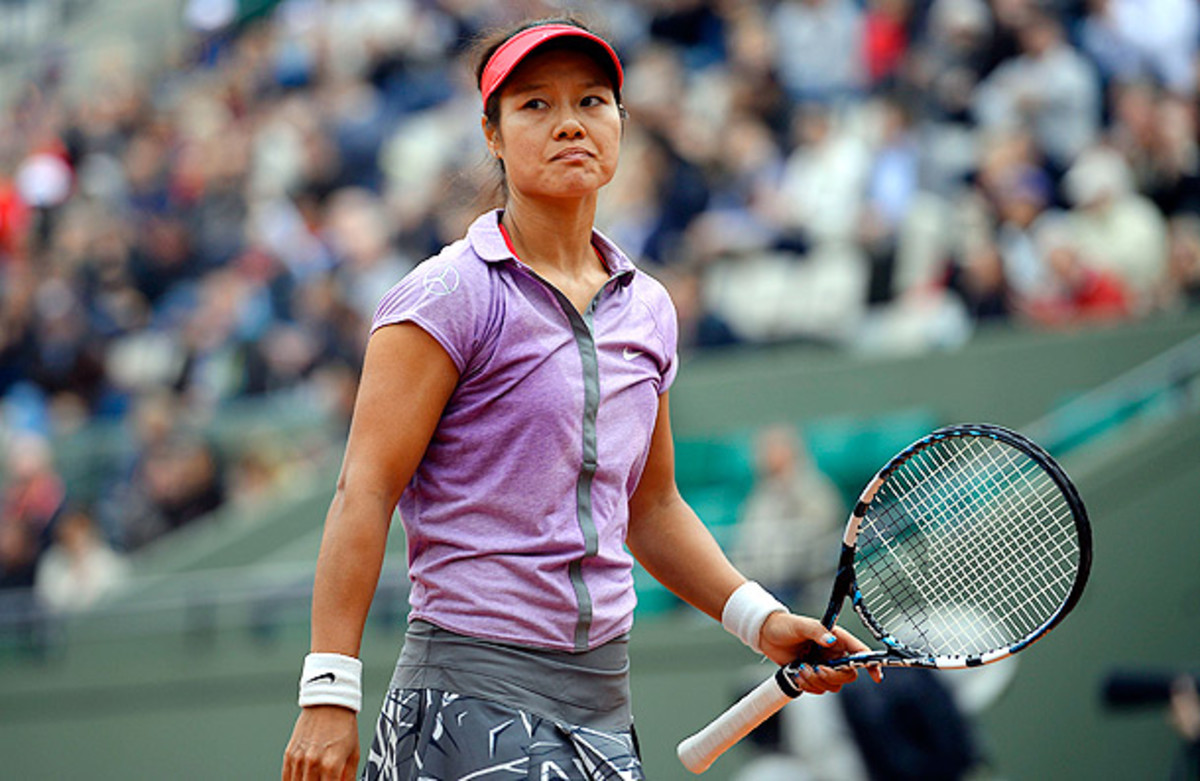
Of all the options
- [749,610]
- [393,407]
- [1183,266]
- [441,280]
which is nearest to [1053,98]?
[1183,266]

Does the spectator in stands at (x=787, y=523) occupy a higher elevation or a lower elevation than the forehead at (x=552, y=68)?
lower

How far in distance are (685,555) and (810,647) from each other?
0.29 metres

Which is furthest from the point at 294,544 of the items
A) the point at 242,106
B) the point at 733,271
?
the point at 242,106

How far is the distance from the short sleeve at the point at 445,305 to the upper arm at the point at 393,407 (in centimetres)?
2

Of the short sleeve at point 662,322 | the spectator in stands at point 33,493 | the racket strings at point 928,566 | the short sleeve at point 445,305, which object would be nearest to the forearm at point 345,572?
the short sleeve at point 445,305

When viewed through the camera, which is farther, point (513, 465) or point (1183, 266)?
point (1183, 266)

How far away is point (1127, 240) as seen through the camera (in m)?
8.37

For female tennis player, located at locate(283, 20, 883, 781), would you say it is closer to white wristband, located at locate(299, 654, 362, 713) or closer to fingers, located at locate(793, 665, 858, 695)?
white wristband, located at locate(299, 654, 362, 713)

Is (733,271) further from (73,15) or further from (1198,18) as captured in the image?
(73,15)

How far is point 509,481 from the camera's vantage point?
111 inches

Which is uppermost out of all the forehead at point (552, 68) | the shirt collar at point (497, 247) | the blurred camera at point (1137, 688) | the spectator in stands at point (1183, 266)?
the spectator in stands at point (1183, 266)

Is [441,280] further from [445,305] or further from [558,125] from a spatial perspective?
[558,125]

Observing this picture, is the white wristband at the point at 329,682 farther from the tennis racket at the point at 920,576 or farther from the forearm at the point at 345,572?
the tennis racket at the point at 920,576

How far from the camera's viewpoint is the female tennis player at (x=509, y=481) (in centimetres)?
277
